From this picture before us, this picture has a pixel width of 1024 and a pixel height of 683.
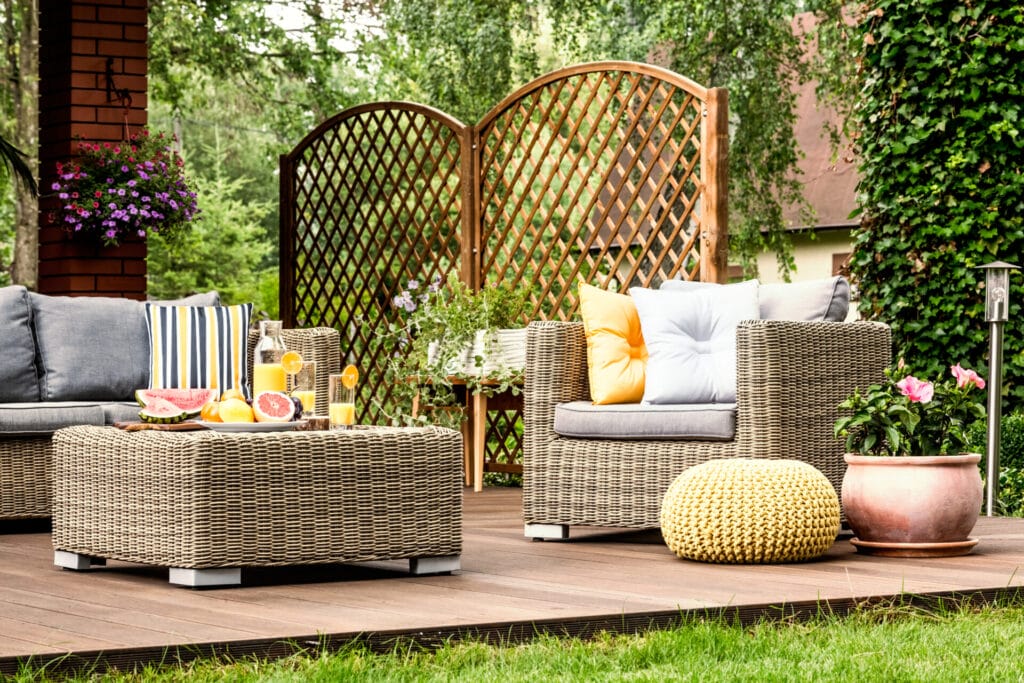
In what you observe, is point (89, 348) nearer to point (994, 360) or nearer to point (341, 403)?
point (341, 403)

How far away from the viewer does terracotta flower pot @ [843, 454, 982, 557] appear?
3713 millimetres

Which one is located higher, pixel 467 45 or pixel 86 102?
pixel 467 45

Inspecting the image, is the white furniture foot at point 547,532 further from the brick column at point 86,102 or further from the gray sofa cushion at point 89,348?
the brick column at point 86,102

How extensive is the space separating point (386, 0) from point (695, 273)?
5844mm

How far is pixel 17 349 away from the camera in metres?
4.77

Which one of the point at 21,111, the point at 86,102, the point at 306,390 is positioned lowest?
the point at 306,390

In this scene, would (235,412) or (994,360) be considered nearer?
(235,412)

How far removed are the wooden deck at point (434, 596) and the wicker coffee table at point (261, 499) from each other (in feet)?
0.23

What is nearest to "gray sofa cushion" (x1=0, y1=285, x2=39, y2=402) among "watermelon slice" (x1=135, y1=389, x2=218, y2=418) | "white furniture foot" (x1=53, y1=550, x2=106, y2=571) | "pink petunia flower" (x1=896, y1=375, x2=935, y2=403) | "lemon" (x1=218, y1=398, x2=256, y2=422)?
"watermelon slice" (x1=135, y1=389, x2=218, y2=418)

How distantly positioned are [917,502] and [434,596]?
1.39 metres

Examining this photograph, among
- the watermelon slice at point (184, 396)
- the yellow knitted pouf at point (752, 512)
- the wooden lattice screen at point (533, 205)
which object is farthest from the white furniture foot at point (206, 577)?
the wooden lattice screen at point (533, 205)

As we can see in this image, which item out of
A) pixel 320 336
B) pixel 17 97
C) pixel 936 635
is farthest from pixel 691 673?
pixel 17 97

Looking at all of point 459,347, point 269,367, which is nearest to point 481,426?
point 459,347

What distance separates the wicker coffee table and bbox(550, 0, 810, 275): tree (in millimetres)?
7659
